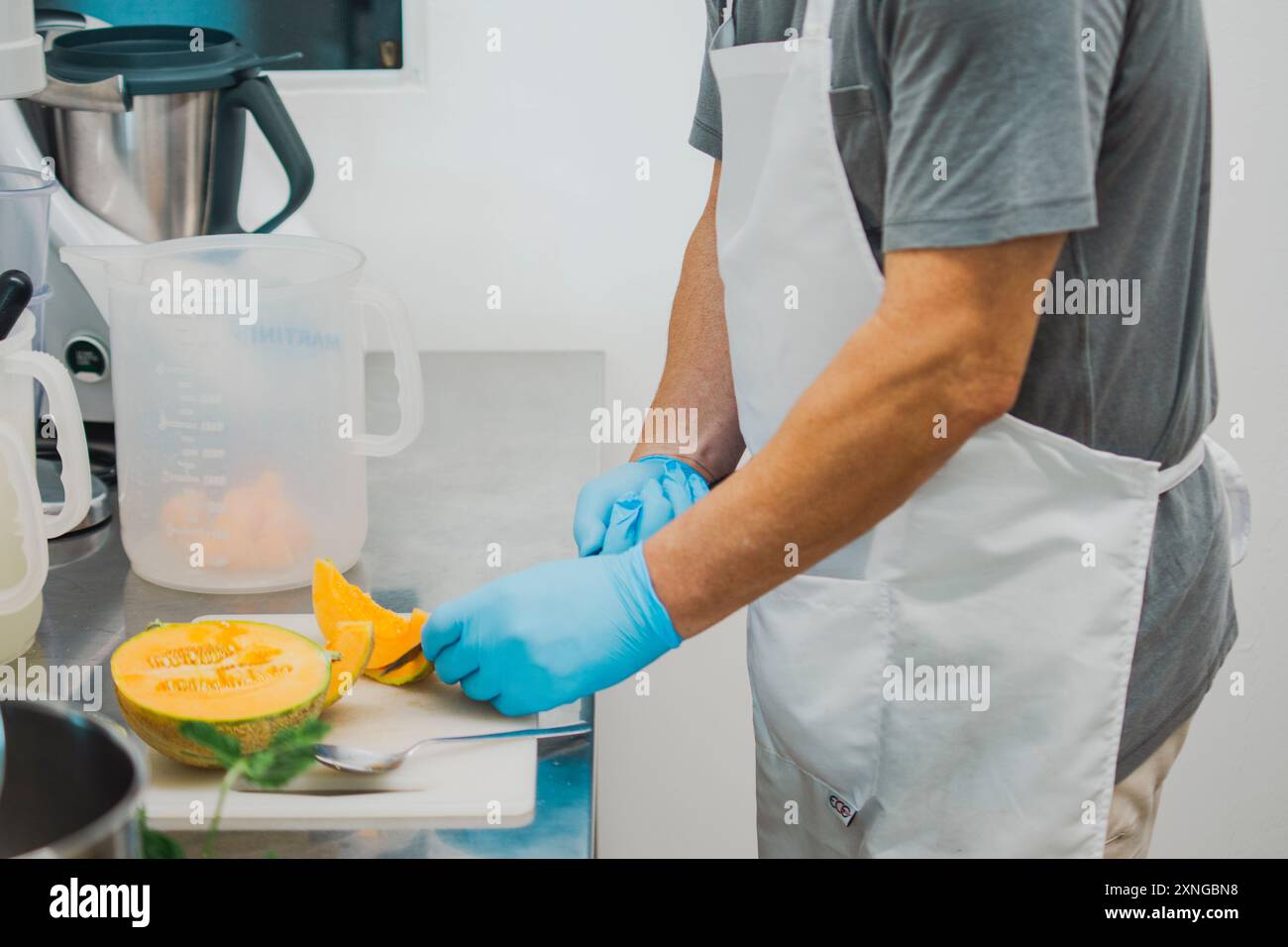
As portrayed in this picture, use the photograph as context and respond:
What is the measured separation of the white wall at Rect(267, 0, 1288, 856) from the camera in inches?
69.4

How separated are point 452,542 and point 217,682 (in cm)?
45

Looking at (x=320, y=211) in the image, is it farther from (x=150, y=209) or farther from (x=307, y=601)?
(x=307, y=601)

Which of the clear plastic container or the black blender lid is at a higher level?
the black blender lid

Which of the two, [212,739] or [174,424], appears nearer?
[212,739]

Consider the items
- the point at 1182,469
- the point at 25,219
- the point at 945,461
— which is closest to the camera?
the point at 945,461

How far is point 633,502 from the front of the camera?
1.19 m

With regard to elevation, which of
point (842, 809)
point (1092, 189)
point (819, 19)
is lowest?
point (842, 809)

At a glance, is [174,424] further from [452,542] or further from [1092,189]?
[1092,189]

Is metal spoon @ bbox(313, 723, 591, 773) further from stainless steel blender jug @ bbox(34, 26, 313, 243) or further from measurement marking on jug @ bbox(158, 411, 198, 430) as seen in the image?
stainless steel blender jug @ bbox(34, 26, 313, 243)

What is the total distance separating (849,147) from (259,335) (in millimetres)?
517

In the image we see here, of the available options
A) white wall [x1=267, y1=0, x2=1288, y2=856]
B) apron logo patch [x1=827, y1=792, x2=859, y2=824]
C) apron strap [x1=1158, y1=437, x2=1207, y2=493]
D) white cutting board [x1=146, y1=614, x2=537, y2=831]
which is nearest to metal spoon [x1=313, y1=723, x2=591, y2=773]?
white cutting board [x1=146, y1=614, x2=537, y2=831]

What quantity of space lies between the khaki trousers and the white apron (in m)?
0.05

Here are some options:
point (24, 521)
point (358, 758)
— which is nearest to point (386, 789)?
point (358, 758)

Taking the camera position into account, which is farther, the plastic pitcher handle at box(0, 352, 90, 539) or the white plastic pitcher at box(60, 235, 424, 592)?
the white plastic pitcher at box(60, 235, 424, 592)
